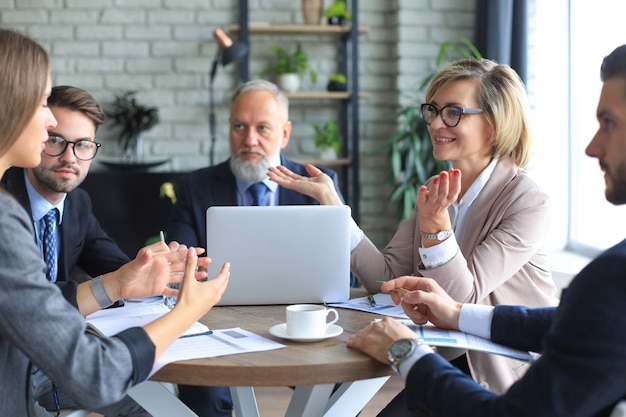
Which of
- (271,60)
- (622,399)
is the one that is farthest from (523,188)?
(271,60)

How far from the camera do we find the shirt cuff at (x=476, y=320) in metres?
1.65

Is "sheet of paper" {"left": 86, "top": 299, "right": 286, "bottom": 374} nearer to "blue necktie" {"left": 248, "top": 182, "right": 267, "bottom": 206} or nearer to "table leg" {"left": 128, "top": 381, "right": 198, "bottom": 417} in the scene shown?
"table leg" {"left": 128, "top": 381, "right": 198, "bottom": 417}

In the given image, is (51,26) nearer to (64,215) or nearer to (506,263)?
(64,215)

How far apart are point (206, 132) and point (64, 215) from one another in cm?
245

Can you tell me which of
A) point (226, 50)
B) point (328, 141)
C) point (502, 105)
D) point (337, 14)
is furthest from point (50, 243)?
point (337, 14)

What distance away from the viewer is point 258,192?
288 centimetres

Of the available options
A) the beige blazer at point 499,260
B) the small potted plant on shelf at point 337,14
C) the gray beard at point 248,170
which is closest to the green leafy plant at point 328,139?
the small potted plant on shelf at point 337,14

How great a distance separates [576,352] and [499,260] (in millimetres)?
867

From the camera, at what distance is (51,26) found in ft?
15.3

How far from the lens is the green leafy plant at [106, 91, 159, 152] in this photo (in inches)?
183

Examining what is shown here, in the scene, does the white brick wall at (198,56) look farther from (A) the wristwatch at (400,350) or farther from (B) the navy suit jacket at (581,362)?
(B) the navy suit jacket at (581,362)

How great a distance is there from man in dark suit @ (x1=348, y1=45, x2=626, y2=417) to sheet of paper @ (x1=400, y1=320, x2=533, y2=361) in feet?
0.41

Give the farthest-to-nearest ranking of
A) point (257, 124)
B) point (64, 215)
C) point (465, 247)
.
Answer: point (257, 124)
point (64, 215)
point (465, 247)

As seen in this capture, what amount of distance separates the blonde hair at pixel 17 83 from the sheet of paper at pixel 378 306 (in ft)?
3.12
